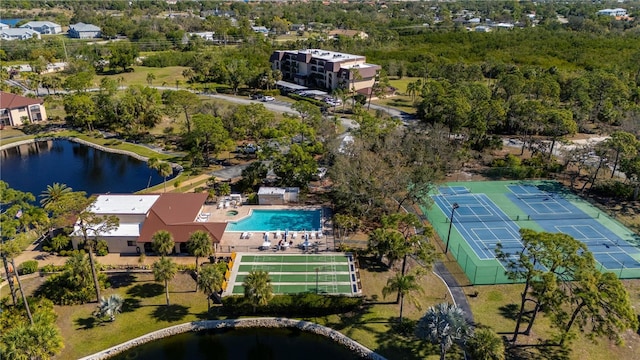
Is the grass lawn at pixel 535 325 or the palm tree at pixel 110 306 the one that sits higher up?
the palm tree at pixel 110 306

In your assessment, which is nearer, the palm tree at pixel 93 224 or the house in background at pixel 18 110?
the palm tree at pixel 93 224

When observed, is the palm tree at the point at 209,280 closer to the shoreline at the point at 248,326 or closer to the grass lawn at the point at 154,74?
→ the shoreline at the point at 248,326

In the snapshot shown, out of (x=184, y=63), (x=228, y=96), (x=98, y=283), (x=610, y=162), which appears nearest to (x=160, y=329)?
(x=98, y=283)

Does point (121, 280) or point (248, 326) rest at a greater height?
point (121, 280)

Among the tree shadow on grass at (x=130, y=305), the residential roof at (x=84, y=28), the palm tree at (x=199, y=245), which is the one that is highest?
the residential roof at (x=84, y=28)

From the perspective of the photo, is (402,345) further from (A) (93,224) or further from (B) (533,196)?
(B) (533,196)

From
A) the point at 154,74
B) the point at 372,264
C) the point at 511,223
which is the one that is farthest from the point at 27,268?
the point at 154,74

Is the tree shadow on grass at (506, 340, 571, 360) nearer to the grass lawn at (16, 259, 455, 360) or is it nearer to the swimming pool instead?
the grass lawn at (16, 259, 455, 360)

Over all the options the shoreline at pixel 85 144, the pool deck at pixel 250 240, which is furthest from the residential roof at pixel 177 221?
the shoreline at pixel 85 144
